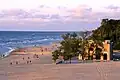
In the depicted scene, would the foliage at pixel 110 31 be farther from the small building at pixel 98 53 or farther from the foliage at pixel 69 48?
the foliage at pixel 69 48

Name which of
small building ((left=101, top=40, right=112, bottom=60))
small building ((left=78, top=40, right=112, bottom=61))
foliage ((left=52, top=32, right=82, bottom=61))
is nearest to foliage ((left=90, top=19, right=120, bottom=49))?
small building ((left=78, top=40, right=112, bottom=61))

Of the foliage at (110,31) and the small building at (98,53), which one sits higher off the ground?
the foliage at (110,31)

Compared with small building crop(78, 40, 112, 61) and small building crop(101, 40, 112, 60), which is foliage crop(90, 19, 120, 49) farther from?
small building crop(101, 40, 112, 60)

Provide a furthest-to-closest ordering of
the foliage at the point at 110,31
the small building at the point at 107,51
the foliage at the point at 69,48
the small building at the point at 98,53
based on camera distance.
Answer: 1. the foliage at the point at 110,31
2. the small building at the point at 98,53
3. the small building at the point at 107,51
4. the foliage at the point at 69,48

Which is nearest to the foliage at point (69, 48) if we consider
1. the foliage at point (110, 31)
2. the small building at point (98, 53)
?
the small building at point (98, 53)

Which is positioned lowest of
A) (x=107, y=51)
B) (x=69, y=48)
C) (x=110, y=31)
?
(x=107, y=51)

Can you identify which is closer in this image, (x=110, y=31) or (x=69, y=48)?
(x=69, y=48)

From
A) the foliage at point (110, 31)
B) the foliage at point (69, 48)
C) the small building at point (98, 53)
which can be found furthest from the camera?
the foliage at point (110, 31)

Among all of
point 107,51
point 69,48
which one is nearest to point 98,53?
point 107,51

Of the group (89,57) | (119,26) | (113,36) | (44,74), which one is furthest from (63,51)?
(119,26)

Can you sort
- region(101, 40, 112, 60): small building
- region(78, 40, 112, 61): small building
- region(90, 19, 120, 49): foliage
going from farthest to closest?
region(90, 19, 120, 49): foliage → region(78, 40, 112, 61): small building → region(101, 40, 112, 60): small building

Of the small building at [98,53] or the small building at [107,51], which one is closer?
the small building at [107,51]

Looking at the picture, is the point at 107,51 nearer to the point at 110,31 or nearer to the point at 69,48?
the point at 69,48

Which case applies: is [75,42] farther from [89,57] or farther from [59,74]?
[59,74]
